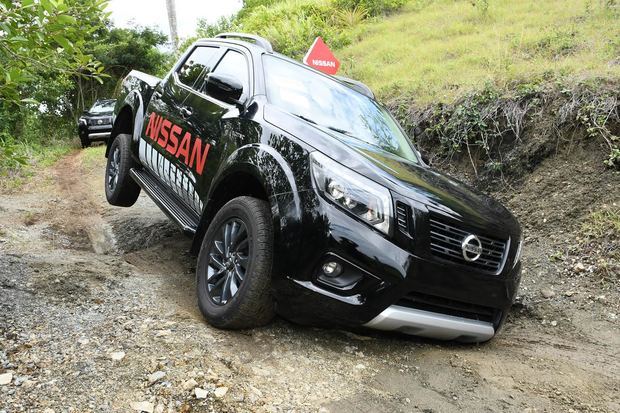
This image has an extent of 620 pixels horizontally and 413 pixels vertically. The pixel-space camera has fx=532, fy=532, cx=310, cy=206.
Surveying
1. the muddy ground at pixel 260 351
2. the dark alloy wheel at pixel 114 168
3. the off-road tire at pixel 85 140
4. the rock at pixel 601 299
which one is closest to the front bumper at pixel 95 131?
the off-road tire at pixel 85 140

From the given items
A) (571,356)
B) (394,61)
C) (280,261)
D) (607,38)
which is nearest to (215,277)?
(280,261)

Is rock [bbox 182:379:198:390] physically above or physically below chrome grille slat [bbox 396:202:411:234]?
below

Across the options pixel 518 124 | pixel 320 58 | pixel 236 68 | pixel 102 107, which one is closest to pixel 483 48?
pixel 320 58

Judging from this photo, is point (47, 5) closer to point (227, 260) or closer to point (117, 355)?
point (227, 260)

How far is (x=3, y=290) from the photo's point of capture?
3.38 meters

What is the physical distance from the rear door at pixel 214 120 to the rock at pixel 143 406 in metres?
1.67

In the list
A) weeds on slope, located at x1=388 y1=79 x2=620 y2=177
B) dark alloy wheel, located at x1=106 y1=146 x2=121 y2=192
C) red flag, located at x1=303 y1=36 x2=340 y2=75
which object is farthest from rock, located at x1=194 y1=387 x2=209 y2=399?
red flag, located at x1=303 y1=36 x2=340 y2=75

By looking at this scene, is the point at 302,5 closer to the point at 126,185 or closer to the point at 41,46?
the point at 126,185

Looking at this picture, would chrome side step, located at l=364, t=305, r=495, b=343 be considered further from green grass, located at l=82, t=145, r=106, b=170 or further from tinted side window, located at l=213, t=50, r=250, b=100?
green grass, located at l=82, t=145, r=106, b=170

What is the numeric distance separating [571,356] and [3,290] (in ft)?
12.0

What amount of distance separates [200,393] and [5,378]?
866mm

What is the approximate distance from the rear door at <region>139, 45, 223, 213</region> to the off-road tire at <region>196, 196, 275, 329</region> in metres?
0.84

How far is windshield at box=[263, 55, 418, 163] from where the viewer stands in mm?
3730

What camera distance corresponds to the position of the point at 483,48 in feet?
30.4
